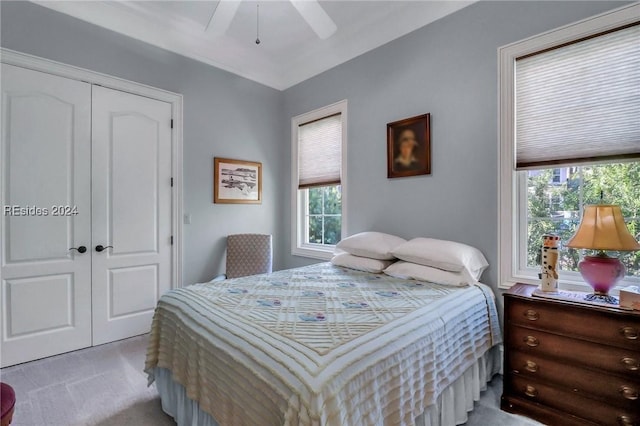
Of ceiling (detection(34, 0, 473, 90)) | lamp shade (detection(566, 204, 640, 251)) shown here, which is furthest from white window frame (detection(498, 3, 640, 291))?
ceiling (detection(34, 0, 473, 90))

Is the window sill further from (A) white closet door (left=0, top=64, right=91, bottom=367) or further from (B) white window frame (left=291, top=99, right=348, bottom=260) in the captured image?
(A) white closet door (left=0, top=64, right=91, bottom=367)

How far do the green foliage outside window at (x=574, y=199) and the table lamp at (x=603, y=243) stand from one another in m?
0.29

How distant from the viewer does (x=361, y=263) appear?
8.55 feet

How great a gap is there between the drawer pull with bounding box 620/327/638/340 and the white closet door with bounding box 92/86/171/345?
3560 millimetres

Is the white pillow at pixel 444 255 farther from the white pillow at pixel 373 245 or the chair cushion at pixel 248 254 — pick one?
the chair cushion at pixel 248 254

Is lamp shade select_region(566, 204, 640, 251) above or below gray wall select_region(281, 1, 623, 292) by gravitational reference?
below

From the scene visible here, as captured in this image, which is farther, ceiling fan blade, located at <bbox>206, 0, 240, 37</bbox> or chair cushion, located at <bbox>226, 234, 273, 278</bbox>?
→ chair cushion, located at <bbox>226, 234, 273, 278</bbox>

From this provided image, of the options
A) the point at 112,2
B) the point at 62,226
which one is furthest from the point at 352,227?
the point at 112,2

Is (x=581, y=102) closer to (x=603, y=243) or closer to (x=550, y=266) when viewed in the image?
(x=603, y=243)

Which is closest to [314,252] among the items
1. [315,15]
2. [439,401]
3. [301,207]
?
[301,207]

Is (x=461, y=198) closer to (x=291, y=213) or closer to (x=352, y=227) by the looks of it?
(x=352, y=227)

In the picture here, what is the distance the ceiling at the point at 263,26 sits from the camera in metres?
2.66

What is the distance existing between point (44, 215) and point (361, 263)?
2705 mm

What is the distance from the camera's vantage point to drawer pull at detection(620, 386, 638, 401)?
1.45m
